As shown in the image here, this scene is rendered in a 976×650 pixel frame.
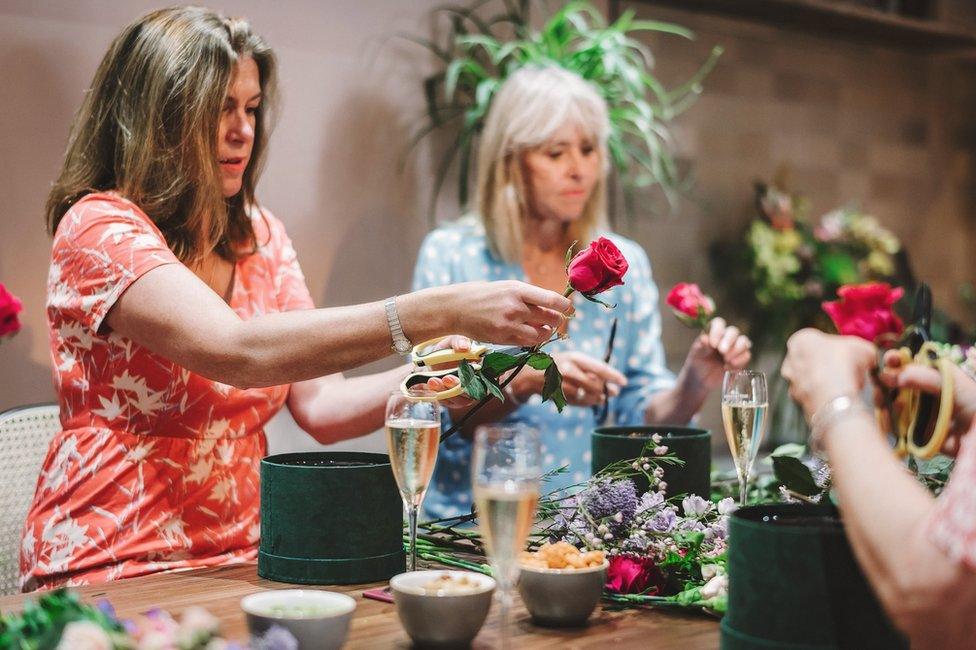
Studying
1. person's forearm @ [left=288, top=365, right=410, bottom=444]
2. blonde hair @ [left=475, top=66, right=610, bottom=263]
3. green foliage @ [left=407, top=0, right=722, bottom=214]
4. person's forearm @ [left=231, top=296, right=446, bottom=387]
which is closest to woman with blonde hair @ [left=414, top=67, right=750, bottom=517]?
blonde hair @ [left=475, top=66, right=610, bottom=263]

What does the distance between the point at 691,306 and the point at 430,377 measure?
0.78m

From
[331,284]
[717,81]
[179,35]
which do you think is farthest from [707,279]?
[179,35]

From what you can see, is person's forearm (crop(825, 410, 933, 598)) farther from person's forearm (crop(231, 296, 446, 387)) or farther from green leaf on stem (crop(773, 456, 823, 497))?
person's forearm (crop(231, 296, 446, 387))

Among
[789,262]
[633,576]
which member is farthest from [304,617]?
[789,262]

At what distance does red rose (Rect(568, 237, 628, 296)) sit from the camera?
1.23m

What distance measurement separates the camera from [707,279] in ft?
12.5

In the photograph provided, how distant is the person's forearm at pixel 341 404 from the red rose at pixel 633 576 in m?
0.66

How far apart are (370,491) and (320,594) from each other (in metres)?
0.27

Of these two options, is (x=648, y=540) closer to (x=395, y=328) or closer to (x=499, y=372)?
(x=499, y=372)

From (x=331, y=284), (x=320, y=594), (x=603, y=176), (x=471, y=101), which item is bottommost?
(x=320, y=594)

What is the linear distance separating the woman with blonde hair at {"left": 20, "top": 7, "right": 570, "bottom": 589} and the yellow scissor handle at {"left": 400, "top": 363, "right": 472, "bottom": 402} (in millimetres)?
100

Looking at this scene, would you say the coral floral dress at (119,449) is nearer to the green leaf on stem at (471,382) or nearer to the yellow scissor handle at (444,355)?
the yellow scissor handle at (444,355)

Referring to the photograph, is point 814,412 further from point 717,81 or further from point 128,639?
point 717,81

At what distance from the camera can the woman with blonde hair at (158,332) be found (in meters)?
1.52
